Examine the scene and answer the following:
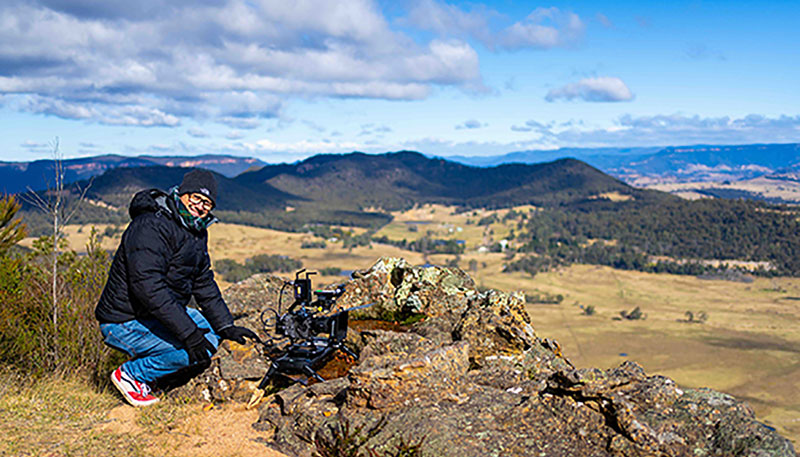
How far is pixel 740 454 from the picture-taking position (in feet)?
16.6

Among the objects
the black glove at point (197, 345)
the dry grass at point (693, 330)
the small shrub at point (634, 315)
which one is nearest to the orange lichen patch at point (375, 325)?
the black glove at point (197, 345)

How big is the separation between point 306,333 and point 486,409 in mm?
2817

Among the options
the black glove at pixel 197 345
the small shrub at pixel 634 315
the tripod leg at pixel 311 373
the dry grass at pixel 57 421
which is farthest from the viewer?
the small shrub at pixel 634 315

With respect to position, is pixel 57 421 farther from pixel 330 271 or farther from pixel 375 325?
pixel 330 271

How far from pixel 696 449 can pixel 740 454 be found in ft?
1.26

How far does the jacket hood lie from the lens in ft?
20.1

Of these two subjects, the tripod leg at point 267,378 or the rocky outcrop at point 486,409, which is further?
the tripod leg at point 267,378

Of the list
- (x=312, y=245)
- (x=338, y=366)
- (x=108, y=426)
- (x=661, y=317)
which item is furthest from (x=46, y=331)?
(x=312, y=245)

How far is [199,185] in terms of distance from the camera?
641 cm

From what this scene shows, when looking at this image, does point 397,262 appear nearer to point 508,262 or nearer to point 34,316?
point 34,316

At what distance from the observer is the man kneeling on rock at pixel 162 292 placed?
19.4 ft

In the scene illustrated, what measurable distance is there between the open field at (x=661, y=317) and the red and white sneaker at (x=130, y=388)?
39.2 m

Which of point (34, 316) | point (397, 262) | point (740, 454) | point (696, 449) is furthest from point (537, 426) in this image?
point (34, 316)

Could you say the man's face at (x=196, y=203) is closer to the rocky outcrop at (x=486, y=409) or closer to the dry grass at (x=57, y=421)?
the rocky outcrop at (x=486, y=409)
